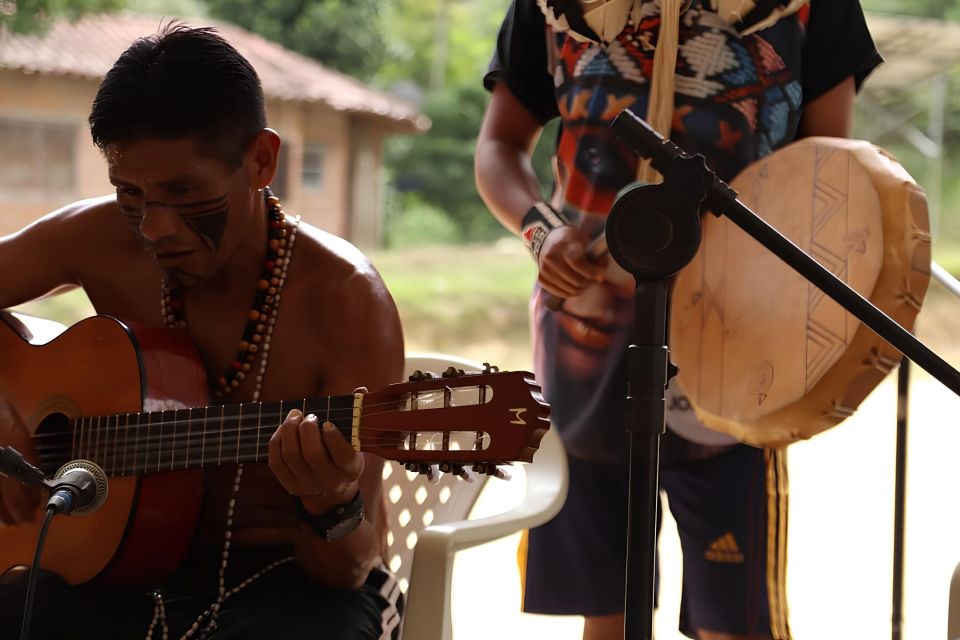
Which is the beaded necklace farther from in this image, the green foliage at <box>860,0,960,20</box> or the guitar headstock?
the green foliage at <box>860,0,960,20</box>

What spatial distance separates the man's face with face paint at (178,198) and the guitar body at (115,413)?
0.52ft

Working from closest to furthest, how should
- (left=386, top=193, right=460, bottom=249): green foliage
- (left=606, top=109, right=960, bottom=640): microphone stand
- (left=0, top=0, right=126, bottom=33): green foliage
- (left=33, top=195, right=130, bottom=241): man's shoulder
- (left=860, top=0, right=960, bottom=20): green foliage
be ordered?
(left=606, top=109, right=960, bottom=640): microphone stand → (left=33, top=195, right=130, bottom=241): man's shoulder → (left=0, top=0, right=126, bottom=33): green foliage → (left=860, top=0, right=960, bottom=20): green foliage → (left=386, top=193, right=460, bottom=249): green foliage

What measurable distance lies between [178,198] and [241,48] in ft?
20.0

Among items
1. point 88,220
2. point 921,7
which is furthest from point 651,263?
point 921,7

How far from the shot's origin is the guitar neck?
144 cm

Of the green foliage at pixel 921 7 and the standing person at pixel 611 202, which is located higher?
the green foliage at pixel 921 7

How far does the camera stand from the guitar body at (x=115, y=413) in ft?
5.17

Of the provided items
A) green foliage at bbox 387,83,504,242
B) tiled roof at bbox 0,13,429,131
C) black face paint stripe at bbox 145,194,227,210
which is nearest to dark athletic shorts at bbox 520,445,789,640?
black face paint stripe at bbox 145,194,227,210

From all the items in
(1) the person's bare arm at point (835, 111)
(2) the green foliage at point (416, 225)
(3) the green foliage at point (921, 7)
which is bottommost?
(1) the person's bare arm at point (835, 111)

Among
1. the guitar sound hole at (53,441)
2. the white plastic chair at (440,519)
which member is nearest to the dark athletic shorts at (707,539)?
the white plastic chair at (440,519)

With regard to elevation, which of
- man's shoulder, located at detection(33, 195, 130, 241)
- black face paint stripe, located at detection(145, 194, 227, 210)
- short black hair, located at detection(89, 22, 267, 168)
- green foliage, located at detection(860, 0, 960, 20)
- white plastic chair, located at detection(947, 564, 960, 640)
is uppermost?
green foliage, located at detection(860, 0, 960, 20)

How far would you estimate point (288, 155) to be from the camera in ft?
32.3

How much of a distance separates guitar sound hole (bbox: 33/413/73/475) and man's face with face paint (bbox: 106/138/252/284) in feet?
1.19

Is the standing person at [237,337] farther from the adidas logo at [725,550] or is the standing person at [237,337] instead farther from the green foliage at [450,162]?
the green foliage at [450,162]
